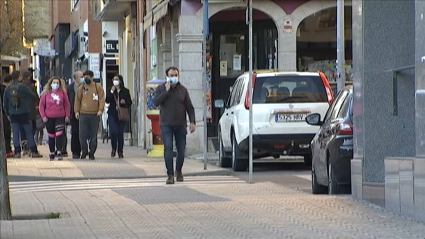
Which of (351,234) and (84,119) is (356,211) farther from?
(84,119)

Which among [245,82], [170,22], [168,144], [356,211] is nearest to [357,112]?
[356,211]

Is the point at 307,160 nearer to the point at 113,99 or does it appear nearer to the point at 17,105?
the point at 113,99

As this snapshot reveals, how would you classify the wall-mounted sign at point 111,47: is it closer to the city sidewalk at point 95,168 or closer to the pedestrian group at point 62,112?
the pedestrian group at point 62,112

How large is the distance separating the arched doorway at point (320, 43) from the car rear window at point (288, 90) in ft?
25.4

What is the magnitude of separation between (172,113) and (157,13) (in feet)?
35.5

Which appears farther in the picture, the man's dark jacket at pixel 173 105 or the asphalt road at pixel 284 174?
the asphalt road at pixel 284 174

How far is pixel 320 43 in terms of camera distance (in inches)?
1024

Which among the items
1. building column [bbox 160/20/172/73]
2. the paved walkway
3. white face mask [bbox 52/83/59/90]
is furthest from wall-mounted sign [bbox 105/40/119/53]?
the paved walkway

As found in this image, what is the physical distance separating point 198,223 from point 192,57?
14.2m

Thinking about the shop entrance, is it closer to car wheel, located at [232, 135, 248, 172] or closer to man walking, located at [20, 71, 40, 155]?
man walking, located at [20, 71, 40, 155]

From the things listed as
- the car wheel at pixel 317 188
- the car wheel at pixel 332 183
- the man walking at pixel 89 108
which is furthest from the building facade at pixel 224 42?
the car wheel at pixel 332 183

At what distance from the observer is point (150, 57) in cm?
3041

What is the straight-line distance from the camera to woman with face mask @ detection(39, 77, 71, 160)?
20.3 m

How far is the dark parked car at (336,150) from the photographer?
12523 mm
